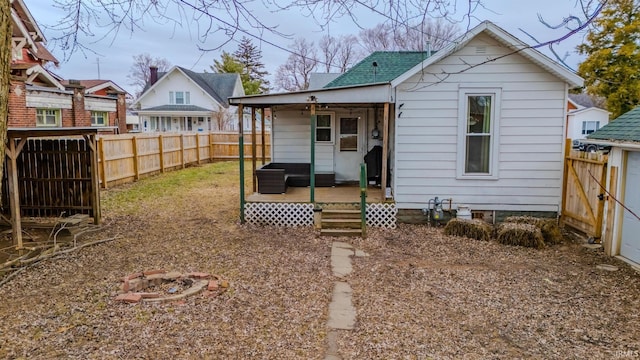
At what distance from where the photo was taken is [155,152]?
649 inches

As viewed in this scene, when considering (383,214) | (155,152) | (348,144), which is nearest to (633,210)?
(383,214)

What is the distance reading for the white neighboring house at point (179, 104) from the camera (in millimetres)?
31141

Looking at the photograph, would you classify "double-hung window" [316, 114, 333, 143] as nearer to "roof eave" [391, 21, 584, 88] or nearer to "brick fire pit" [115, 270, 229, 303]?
"roof eave" [391, 21, 584, 88]

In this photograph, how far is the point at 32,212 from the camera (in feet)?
30.6

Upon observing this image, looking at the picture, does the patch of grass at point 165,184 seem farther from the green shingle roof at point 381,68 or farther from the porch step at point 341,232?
the green shingle roof at point 381,68

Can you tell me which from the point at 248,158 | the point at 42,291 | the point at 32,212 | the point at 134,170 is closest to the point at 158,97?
the point at 248,158

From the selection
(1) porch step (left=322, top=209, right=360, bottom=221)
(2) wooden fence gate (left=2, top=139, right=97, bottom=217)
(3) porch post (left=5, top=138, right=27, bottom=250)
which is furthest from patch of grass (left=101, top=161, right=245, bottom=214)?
(1) porch step (left=322, top=209, right=360, bottom=221)

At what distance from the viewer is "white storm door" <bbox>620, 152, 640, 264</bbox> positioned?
6547mm

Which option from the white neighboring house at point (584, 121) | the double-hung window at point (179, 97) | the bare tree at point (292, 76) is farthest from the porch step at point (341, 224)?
the double-hung window at point (179, 97)

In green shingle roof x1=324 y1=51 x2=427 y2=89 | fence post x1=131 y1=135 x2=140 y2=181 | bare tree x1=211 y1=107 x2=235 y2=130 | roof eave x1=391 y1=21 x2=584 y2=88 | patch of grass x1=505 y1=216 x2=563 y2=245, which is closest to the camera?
patch of grass x1=505 y1=216 x2=563 y2=245

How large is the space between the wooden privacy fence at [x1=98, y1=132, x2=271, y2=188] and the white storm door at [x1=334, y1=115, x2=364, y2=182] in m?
6.46

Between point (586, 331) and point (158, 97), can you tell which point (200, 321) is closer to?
point (586, 331)

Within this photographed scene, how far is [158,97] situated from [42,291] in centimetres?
2876

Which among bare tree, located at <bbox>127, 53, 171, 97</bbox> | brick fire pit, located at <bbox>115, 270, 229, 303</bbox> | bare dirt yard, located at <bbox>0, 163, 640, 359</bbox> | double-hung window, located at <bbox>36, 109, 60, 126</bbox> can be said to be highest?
bare tree, located at <bbox>127, 53, 171, 97</bbox>
